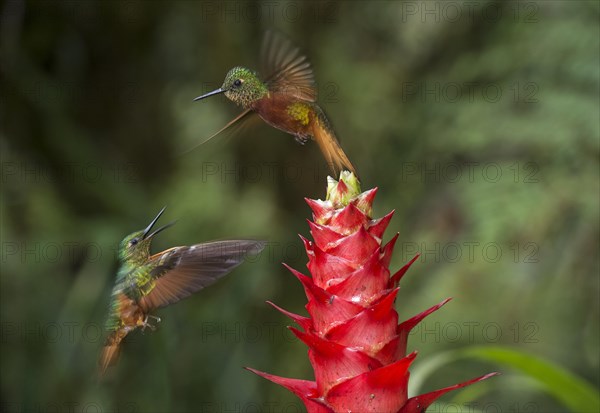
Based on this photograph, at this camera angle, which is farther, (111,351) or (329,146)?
(111,351)

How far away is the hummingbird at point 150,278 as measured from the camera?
107cm

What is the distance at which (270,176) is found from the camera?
10.3 ft

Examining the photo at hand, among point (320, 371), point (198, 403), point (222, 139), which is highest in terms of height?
point (222, 139)

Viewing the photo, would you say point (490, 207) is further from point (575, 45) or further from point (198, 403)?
point (198, 403)

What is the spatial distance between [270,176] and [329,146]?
2145mm

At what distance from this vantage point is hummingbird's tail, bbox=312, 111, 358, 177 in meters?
0.91

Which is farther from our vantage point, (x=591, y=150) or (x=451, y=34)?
(x=451, y=34)

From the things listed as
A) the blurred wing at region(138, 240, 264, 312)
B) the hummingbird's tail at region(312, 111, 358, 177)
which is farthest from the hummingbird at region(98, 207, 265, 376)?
the hummingbird's tail at region(312, 111, 358, 177)

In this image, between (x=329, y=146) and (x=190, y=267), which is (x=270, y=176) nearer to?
(x=190, y=267)

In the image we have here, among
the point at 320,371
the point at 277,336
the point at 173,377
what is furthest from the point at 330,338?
the point at 277,336

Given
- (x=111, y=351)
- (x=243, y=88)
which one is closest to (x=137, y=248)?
(x=111, y=351)

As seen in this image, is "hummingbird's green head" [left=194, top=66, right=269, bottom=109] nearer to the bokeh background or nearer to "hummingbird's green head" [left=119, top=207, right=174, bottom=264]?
"hummingbird's green head" [left=119, top=207, right=174, bottom=264]

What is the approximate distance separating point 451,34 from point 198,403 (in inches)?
66.2

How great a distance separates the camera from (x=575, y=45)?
2408 millimetres
